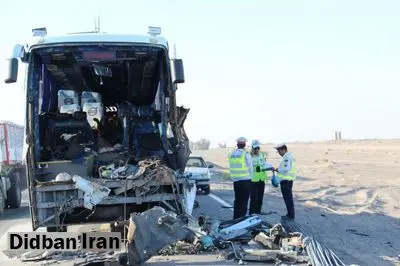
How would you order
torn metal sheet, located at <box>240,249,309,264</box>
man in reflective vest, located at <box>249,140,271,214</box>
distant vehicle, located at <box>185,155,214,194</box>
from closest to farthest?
torn metal sheet, located at <box>240,249,309,264</box>
man in reflective vest, located at <box>249,140,271,214</box>
distant vehicle, located at <box>185,155,214,194</box>

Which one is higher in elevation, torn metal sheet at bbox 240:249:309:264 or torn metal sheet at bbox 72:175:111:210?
torn metal sheet at bbox 72:175:111:210

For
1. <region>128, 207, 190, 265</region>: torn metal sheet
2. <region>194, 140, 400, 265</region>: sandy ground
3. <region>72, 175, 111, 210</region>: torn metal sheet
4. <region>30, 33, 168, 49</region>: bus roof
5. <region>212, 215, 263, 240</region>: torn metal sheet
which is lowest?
<region>194, 140, 400, 265</region>: sandy ground

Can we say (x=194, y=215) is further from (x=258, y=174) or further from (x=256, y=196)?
(x=258, y=174)

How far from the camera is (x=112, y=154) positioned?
9.97m

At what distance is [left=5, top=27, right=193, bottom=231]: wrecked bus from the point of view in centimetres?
871

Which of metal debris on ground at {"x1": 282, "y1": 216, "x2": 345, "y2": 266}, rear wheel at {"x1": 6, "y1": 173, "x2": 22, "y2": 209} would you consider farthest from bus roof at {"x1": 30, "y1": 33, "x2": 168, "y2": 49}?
rear wheel at {"x1": 6, "y1": 173, "x2": 22, "y2": 209}

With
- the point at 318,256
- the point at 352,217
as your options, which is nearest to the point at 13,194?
the point at 352,217

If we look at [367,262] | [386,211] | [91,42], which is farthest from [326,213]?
[91,42]

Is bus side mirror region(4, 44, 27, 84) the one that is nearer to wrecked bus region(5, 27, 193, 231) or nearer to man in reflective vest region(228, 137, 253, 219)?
wrecked bus region(5, 27, 193, 231)

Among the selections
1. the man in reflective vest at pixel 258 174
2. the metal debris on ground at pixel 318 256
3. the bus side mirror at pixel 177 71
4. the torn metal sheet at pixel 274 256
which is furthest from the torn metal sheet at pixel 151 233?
the man in reflective vest at pixel 258 174

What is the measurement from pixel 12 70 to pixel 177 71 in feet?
7.87

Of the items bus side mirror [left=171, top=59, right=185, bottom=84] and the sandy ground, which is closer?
bus side mirror [left=171, top=59, right=185, bottom=84]

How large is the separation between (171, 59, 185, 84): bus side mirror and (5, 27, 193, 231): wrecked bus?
15 millimetres

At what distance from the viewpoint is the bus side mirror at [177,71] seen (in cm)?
908
